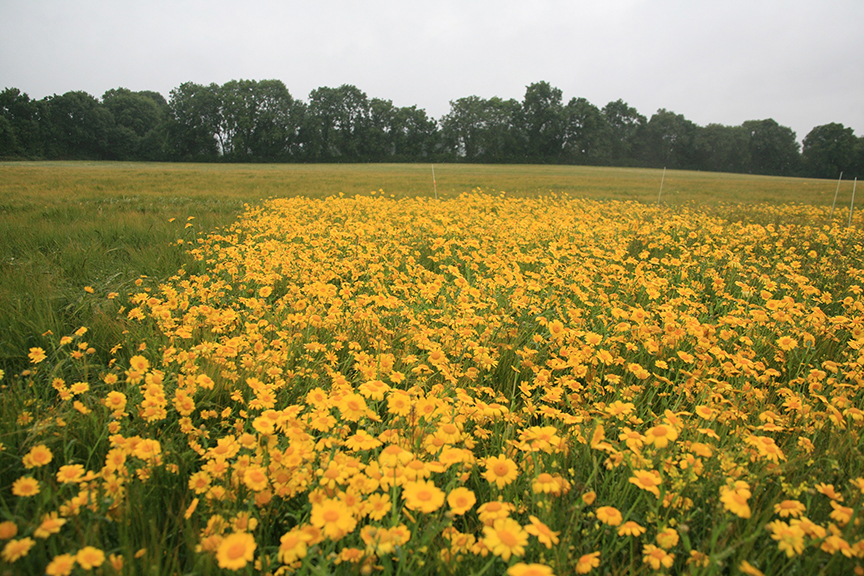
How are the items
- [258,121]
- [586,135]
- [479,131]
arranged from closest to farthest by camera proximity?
[258,121]
[479,131]
[586,135]

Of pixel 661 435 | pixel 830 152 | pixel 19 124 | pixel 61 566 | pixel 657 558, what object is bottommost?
pixel 657 558

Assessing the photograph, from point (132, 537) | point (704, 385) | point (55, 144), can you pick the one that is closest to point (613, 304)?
point (704, 385)

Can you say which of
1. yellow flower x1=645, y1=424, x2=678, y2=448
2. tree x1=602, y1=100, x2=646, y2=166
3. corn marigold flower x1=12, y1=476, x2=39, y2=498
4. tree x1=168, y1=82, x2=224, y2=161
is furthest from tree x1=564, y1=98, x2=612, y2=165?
corn marigold flower x1=12, y1=476, x2=39, y2=498

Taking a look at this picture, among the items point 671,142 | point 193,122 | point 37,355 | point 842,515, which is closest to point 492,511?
point 842,515

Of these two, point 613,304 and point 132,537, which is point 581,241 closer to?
point 613,304

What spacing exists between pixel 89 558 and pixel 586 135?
79.6m

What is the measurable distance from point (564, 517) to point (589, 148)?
7766cm

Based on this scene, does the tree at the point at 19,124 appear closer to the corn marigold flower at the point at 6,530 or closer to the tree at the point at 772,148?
the corn marigold flower at the point at 6,530

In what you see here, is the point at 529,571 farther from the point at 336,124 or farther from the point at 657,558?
the point at 336,124

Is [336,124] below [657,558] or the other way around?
the other way around

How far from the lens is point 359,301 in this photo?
10.2 ft

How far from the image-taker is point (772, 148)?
77062 millimetres

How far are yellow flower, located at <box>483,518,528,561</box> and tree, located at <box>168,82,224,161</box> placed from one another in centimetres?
6447

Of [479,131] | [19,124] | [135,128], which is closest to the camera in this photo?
[19,124]
